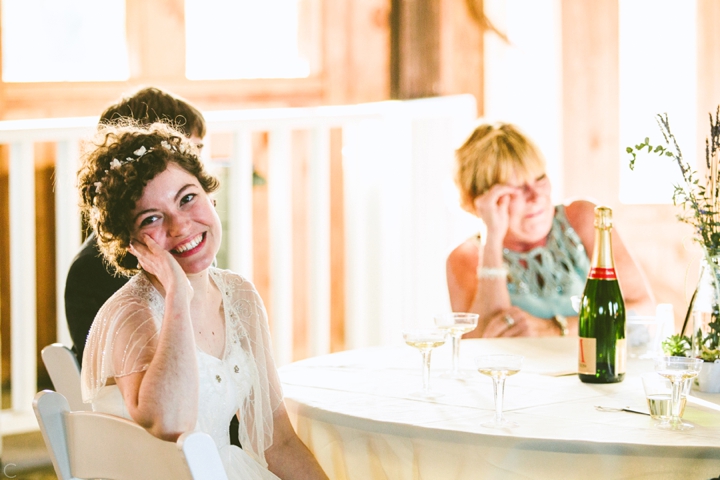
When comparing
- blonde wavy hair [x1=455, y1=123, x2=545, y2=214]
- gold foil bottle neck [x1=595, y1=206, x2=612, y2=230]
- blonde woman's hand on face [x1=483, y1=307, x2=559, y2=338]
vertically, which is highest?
blonde wavy hair [x1=455, y1=123, x2=545, y2=214]

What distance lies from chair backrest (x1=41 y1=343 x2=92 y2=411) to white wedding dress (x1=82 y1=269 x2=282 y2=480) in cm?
13

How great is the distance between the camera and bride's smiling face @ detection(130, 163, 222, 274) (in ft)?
4.55

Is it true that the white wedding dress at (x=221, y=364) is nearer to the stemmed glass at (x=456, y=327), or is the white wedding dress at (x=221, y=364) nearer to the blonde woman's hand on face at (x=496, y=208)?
the stemmed glass at (x=456, y=327)

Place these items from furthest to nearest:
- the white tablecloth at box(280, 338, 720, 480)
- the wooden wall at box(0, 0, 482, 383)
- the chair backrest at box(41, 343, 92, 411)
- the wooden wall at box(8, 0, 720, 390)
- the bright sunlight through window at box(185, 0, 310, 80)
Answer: the bright sunlight through window at box(185, 0, 310, 80), the wooden wall at box(0, 0, 482, 383), the wooden wall at box(8, 0, 720, 390), the chair backrest at box(41, 343, 92, 411), the white tablecloth at box(280, 338, 720, 480)

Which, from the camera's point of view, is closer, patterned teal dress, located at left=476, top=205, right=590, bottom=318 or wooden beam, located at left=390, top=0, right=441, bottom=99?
patterned teal dress, located at left=476, top=205, right=590, bottom=318

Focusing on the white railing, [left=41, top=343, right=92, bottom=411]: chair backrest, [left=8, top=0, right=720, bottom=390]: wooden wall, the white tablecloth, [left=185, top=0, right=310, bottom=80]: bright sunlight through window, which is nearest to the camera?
the white tablecloth

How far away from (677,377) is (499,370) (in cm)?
26

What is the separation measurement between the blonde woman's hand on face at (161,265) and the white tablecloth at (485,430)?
0.94 feet

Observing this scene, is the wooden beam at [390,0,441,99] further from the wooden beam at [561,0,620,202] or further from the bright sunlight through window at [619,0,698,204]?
the bright sunlight through window at [619,0,698,204]

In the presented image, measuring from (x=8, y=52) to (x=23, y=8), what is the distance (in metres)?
0.20

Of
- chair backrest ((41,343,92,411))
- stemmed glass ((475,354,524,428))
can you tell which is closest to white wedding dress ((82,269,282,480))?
chair backrest ((41,343,92,411))

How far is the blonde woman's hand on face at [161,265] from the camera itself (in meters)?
1.30

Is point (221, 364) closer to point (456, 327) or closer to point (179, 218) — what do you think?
point (179, 218)

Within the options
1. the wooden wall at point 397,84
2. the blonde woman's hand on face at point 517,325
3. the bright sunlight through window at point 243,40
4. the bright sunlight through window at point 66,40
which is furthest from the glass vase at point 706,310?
the bright sunlight through window at point 66,40
